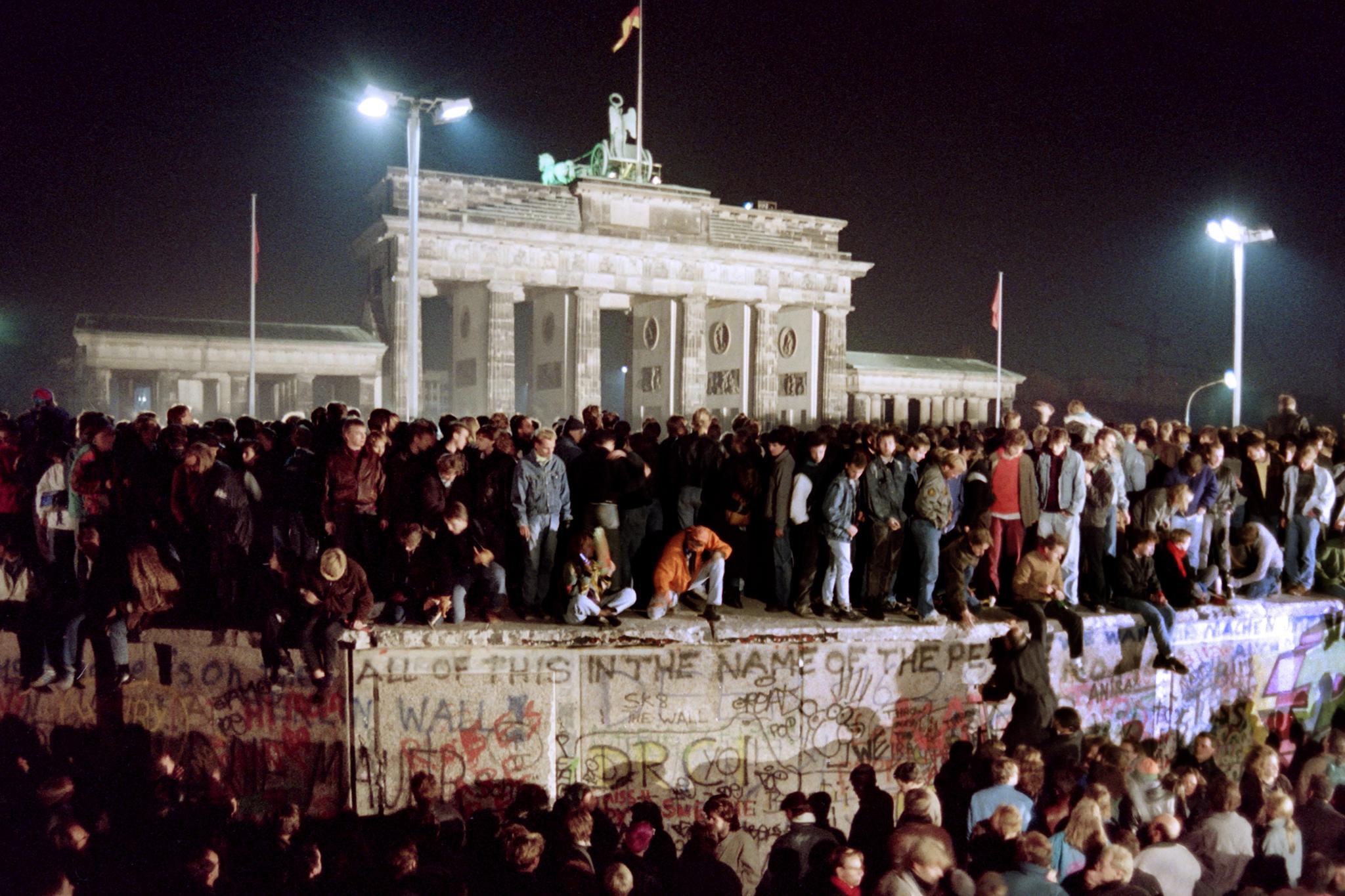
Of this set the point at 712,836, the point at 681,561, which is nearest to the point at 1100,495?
the point at 681,561

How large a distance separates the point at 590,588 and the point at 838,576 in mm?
2527

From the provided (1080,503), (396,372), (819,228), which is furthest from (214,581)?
(819,228)

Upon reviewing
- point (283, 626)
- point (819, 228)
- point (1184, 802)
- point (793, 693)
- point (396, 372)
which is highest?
point (819, 228)

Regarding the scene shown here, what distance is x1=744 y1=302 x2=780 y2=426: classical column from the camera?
40.0 m

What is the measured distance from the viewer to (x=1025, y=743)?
9.44m

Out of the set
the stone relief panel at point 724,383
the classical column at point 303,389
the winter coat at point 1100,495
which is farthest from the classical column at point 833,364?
the winter coat at point 1100,495

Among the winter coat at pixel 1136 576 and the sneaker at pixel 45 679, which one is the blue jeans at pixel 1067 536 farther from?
the sneaker at pixel 45 679

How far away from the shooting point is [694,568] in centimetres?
965

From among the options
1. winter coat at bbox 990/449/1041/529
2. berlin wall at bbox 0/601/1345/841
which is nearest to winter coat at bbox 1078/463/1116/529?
winter coat at bbox 990/449/1041/529

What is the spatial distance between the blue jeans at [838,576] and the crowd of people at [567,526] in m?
0.03

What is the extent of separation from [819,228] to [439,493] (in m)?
34.3

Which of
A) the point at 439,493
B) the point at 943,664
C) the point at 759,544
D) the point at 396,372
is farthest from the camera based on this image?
the point at 396,372

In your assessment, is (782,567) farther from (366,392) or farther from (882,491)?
(366,392)

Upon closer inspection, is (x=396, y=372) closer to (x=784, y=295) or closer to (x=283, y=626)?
(x=784, y=295)
